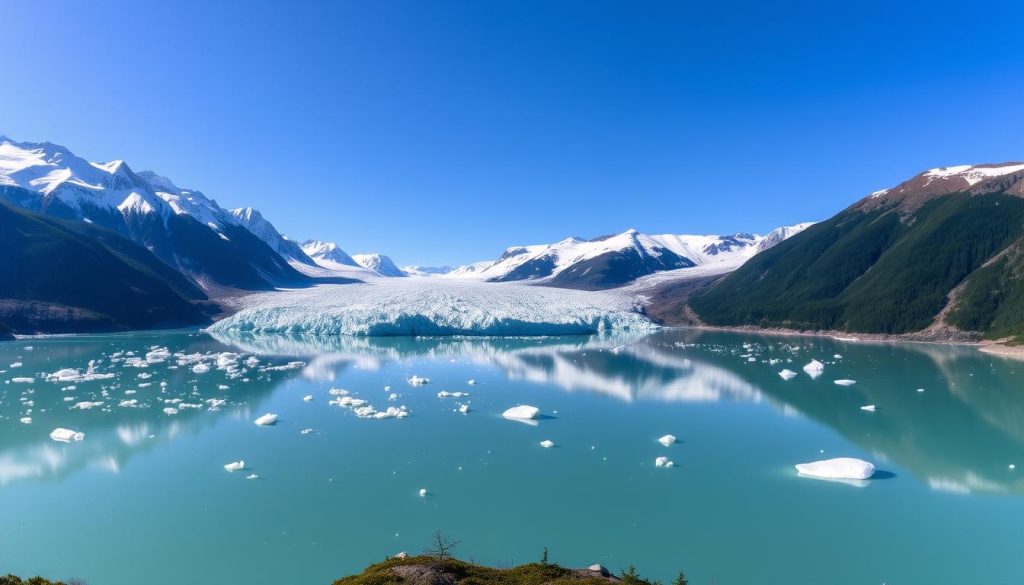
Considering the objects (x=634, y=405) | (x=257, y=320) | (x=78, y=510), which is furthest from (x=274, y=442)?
(x=257, y=320)

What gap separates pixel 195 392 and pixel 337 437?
31.8 feet

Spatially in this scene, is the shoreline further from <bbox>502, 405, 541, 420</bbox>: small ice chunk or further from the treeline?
<bbox>502, 405, 541, 420</bbox>: small ice chunk

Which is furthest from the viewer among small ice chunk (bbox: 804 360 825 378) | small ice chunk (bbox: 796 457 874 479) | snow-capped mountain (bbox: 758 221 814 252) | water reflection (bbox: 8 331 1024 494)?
snow-capped mountain (bbox: 758 221 814 252)

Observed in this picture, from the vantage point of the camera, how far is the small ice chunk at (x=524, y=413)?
17.3 meters

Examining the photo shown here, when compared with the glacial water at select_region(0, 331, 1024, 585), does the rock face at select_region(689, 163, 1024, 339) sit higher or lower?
higher

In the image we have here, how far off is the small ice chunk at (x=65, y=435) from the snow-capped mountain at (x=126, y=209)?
3166 inches

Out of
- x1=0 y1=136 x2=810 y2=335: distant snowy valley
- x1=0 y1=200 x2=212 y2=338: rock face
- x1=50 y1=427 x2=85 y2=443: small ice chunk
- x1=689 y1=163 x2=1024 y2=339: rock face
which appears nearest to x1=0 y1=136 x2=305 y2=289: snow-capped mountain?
x1=0 y1=136 x2=810 y2=335: distant snowy valley

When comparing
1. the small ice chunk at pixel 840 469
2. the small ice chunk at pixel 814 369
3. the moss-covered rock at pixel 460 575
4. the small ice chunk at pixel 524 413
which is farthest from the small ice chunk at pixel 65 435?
the small ice chunk at pixel 814 369

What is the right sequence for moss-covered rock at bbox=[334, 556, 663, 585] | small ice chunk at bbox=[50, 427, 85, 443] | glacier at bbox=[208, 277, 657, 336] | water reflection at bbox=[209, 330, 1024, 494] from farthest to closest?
glacier at bbox=[208, 277, 657, 336], small ice chunk at bbox=[50, 427, 85, 443], water reflection at bbox=[209, 330, 1024, 494], moss-covered rock at bbox=[334, 556, 663, 585]

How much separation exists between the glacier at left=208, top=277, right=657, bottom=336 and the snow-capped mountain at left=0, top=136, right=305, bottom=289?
4807cm

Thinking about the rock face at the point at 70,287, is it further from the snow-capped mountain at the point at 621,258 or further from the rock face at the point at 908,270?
the snow-capped mountain at the point at 621,258

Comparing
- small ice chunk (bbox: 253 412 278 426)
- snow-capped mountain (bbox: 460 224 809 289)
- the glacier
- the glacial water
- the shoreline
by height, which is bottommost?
the glacial water

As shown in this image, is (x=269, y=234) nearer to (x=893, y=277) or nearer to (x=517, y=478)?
(x=893, y=277)

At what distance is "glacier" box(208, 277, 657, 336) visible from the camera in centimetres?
4444
